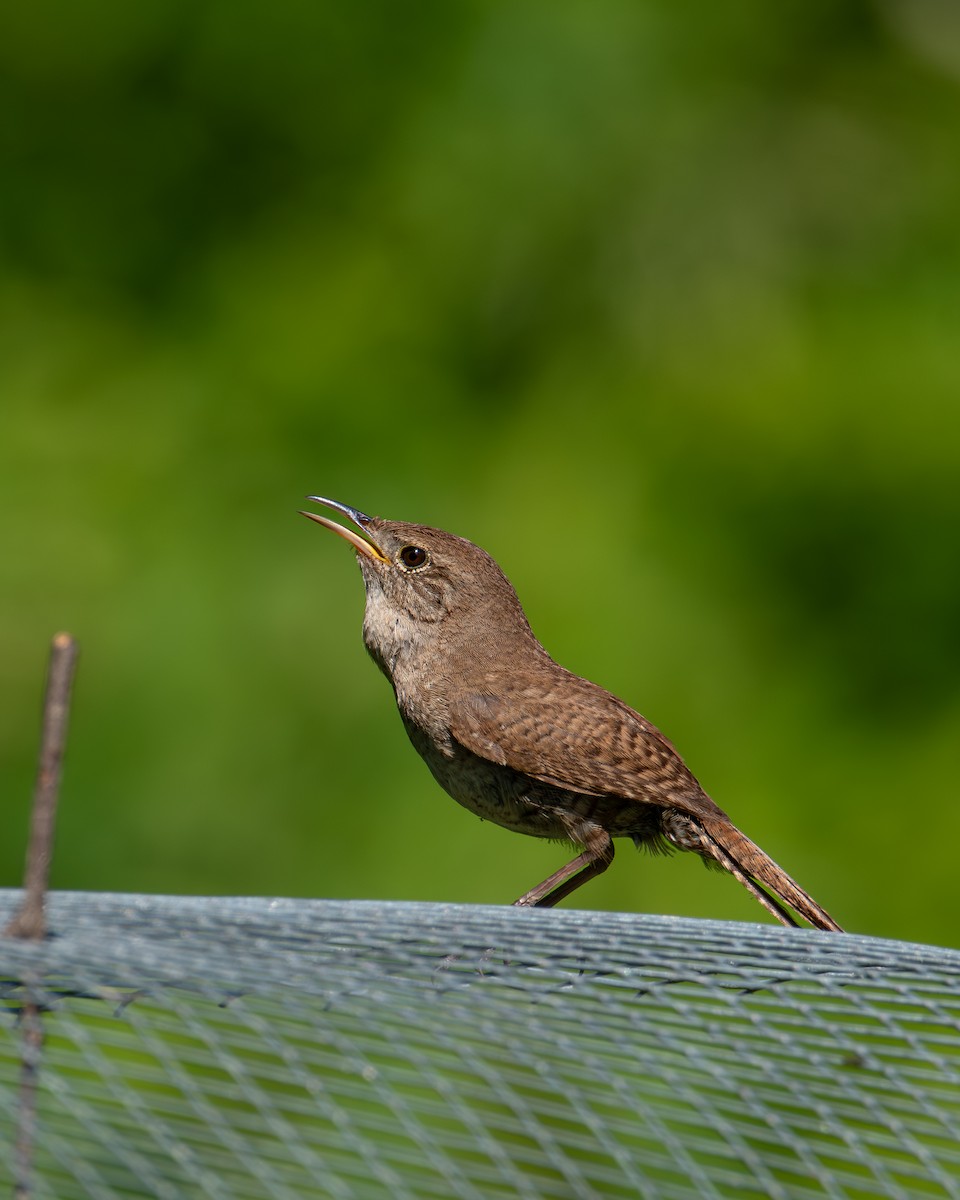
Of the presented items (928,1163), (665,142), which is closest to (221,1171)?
(928,1163)

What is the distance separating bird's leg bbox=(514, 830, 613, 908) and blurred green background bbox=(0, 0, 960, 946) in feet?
4.21

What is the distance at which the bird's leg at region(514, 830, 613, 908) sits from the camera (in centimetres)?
440

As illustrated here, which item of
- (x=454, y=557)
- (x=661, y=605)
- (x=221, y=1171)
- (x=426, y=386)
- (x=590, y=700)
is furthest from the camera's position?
(x=426, y=386)

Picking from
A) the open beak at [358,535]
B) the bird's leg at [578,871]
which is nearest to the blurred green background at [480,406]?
the bird's leg at [578,871]

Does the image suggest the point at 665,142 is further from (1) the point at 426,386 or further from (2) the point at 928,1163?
(2) the point at 928,1163

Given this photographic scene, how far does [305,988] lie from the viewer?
2469mm

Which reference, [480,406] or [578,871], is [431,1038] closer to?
[578,871]

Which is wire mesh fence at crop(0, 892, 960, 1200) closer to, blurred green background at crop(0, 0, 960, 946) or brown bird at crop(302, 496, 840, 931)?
brown bird at crop(302, 496, 840, 931)

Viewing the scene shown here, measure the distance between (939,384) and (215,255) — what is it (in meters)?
3.05

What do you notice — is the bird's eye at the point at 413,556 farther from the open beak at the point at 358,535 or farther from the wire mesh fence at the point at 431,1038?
the wire mesh fence at the point at 431,1038

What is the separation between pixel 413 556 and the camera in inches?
197

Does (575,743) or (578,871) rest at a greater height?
(575,743)

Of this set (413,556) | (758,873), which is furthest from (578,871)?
(413,556)

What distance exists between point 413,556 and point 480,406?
2.47 meters
